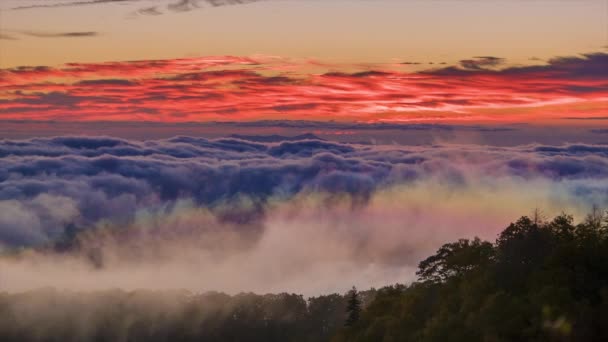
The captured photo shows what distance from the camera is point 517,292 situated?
57.0 meters

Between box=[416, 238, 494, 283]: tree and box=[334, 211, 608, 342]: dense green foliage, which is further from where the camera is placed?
box=[416, 238, 494, 283]: tree

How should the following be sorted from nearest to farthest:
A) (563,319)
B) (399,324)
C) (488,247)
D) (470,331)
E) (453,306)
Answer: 1. (563,319)
2. (470,331)
3. (453,306)
4. (399,324)
5. (488,247)

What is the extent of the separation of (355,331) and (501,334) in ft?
134

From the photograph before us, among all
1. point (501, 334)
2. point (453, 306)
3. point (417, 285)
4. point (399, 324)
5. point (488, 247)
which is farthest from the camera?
point (417, 285)

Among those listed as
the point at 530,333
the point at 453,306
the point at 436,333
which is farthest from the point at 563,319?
the point at 453,306

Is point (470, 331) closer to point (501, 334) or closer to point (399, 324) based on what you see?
point (501, 334)

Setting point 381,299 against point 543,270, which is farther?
point 381,299

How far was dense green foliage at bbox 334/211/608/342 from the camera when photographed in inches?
1843

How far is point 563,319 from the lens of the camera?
45188mm

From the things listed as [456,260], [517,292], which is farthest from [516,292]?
[456,260]

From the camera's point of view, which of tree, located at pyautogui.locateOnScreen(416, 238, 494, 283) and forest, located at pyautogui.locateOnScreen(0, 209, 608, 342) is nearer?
forest, located at pyautogui.locateOnScreen(0, 209, 608, 342)

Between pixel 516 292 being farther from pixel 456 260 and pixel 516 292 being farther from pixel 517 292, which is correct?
pixel 456 260

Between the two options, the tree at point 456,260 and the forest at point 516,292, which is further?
the tree at point 456,260

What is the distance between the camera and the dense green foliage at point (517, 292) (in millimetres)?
46812
